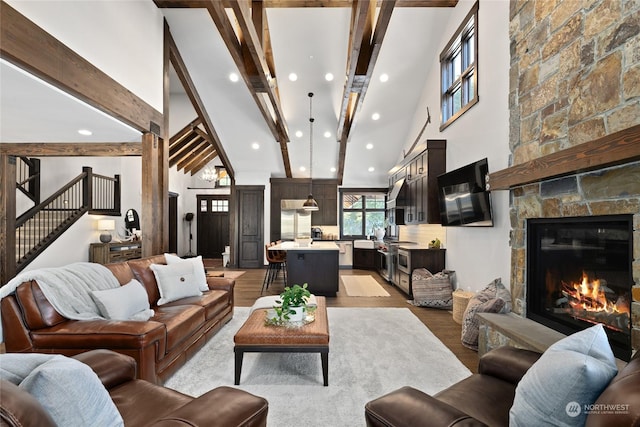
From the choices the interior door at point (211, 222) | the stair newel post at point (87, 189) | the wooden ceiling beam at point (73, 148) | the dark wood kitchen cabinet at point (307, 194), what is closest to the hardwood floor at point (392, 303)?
the dark wood kitchen cabinet at point (307, 194)

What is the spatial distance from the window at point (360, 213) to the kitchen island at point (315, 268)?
3.77 m

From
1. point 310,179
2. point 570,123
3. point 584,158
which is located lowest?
point 584,158

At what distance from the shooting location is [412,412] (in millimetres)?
1247

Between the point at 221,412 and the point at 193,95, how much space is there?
6.52 meters

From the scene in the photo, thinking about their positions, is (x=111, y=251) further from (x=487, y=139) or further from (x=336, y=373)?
(x=487, y=139)

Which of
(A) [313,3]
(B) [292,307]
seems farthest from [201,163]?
(B) [292,307]

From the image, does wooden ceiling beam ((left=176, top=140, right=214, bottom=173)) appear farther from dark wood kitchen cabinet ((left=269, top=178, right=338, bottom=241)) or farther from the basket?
the basket

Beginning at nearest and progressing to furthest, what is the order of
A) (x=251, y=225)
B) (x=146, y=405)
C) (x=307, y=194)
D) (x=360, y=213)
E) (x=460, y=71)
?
(x=146, y=405) → (x=460, y=71) → (x=251, y=225) → (x=307, y=194) → (x=360, y=213)

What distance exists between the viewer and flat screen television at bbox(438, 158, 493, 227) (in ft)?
12.6

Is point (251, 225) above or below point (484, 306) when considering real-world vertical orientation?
above

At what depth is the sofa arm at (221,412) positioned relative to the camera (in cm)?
116

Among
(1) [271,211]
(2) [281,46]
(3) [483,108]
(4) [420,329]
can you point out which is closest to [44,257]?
(1) [271,211]

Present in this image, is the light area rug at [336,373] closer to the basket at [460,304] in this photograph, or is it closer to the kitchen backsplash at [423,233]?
the basket at [460,304]

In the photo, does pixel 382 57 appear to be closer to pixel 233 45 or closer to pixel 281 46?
A: pixel 281 46
